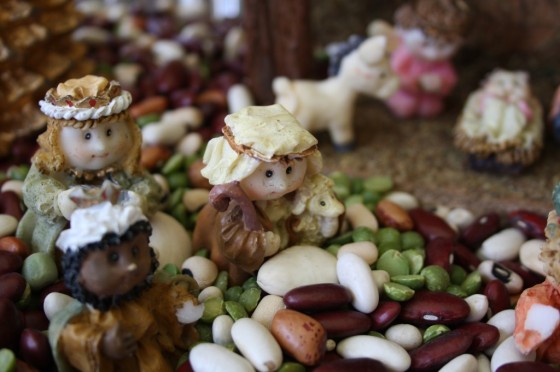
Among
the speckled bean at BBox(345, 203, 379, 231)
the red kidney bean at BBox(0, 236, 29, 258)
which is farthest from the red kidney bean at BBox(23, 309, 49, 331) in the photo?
the speckled bean at BBox(345, 203, 379, 231)

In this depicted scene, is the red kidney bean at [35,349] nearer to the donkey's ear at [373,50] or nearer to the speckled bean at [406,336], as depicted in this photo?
the speckled bean at [406,336]

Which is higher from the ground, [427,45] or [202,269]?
[427,45]

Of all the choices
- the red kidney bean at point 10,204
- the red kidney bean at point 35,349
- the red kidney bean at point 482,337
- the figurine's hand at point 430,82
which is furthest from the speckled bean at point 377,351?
the figurine's hand at point 430,82

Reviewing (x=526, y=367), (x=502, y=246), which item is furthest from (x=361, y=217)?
(x=526, y=367)

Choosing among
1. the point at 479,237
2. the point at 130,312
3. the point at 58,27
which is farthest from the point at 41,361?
the point at 58,27

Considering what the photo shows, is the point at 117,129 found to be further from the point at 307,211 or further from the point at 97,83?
the point at 307,211

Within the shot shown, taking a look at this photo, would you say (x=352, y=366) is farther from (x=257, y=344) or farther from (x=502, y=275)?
(x=502, y=275)

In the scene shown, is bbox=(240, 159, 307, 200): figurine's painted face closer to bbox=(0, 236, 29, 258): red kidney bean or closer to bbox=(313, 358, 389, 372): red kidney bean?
bbox=(313, 358, 389, 372): red kidney bean

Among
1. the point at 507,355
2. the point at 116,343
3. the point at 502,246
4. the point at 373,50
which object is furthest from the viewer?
the point at 373,50
